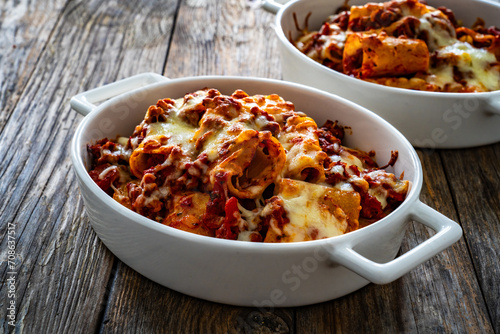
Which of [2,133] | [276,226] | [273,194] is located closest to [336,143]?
[273,194]

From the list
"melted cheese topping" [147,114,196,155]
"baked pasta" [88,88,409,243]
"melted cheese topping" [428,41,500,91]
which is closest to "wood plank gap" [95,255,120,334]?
"baked pasta" [88,88,409,243]

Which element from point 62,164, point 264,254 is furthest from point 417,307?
point 62,164

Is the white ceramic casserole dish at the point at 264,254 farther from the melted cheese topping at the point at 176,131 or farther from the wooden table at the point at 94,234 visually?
the melted cheese topping at the point at 176,131

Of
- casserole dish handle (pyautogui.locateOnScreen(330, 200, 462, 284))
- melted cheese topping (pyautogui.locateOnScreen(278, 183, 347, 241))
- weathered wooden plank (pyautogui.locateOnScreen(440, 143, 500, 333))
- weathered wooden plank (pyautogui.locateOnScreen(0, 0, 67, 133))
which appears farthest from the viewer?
weathered wooden plank (pyautogui.locateOnScreen(0, 0, 67, 133))

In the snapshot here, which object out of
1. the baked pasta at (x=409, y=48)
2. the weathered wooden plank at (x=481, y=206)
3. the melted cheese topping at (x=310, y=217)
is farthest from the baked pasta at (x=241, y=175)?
the baked pasta at (x=409, y=48)

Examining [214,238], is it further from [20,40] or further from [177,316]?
[20,40]

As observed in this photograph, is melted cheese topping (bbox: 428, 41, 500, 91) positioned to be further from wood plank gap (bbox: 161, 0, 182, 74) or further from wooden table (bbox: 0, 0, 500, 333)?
wood plank gap (bbox: 161, 0, 182, 74)

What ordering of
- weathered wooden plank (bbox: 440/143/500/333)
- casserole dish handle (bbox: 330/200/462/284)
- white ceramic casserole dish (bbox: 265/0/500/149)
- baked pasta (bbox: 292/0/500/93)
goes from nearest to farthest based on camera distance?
1. casserole dish handle (bbox: 330/200/462/284)
2. weathered wooden plank (bbox: 440/143/500/333)
3. white ceramic casserole dish (bbox: 265/0/500/149)
4. baked pasta (bbox: 292/0/500/93)
